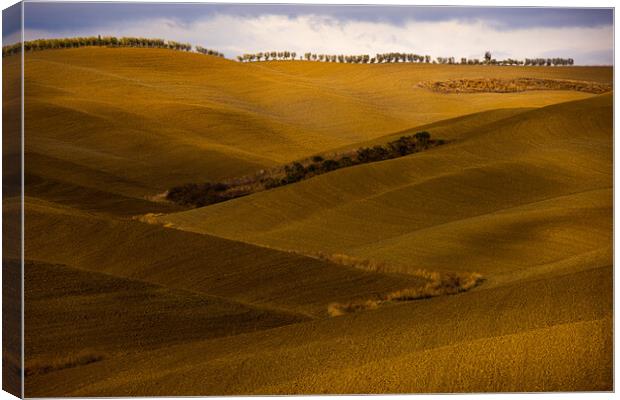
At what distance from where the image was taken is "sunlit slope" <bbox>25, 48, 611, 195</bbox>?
10.1 metres

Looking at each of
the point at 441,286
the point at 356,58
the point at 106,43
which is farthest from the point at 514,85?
the point at 106,43

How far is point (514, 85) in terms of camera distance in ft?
35.3

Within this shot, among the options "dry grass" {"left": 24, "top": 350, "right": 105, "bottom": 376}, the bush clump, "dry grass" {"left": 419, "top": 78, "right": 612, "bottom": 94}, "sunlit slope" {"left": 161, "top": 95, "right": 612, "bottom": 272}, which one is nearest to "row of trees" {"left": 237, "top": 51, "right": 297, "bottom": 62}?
the bush clump

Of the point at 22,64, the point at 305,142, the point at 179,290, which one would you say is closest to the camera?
the point at 22,64

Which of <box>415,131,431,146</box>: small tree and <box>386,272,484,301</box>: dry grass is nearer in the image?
<box>386,272,484,301</box>: dry grass

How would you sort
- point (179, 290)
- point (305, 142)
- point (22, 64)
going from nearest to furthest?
point (22, 64)
point (179, 290)
point (305, 142)

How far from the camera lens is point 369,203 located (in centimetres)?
1046

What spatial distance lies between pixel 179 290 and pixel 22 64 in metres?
2.55

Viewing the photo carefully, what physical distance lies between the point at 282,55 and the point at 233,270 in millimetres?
2169

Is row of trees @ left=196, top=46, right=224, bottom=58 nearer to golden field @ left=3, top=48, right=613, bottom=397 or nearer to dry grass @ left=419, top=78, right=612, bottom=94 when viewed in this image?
golden field @ left=3, top=48, right=613, bottom=397

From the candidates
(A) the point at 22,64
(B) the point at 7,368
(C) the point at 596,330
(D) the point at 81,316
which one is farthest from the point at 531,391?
(A) the point at 22,64

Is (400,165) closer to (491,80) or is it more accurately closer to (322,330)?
(491,80)

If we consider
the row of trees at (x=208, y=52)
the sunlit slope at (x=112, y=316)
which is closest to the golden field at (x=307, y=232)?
the sunlit slope at (x=112, y=316)

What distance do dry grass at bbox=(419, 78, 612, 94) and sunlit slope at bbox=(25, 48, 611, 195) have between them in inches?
3.0
